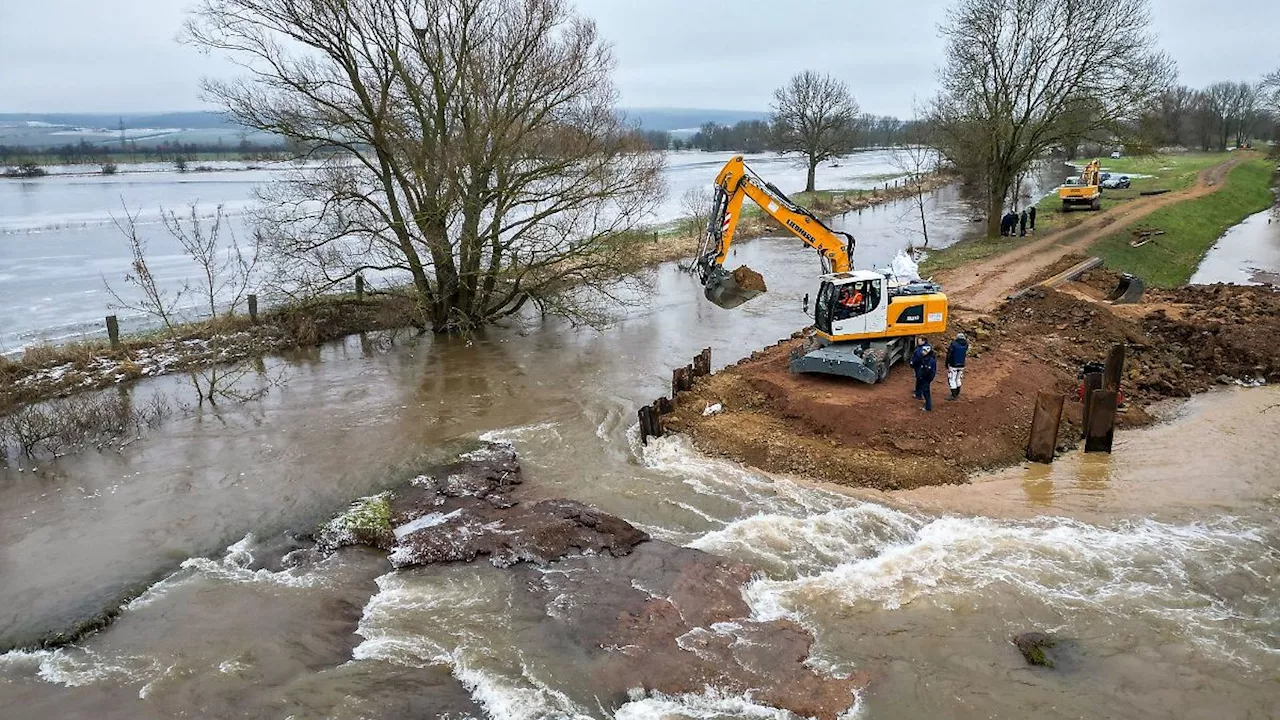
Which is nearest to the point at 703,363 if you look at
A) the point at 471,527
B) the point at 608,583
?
the point at 471,527

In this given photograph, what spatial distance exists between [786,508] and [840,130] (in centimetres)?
5397

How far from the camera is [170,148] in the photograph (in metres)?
128

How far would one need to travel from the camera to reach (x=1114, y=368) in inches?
599

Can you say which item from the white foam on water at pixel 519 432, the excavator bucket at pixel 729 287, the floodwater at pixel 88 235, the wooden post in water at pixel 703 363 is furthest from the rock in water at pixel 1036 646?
the floodwater at pixel 88 235

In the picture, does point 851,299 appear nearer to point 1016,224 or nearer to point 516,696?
point 516,696

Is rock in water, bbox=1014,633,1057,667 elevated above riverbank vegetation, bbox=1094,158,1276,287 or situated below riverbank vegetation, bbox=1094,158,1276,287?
below

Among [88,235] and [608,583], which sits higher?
[88,235]

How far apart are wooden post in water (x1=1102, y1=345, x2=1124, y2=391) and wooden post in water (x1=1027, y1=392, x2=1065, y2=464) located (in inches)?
95.5

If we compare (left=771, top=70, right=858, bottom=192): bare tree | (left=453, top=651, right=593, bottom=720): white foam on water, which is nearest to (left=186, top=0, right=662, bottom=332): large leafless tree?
(left=453, top=651, right=593, bottom=720): white foam on water

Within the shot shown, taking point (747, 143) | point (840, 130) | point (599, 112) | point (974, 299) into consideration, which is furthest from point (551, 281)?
point (747, 143)

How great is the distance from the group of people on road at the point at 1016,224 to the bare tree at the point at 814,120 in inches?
947

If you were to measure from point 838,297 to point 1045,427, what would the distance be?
4.29m

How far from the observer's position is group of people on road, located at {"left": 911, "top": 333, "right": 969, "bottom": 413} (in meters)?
13.8

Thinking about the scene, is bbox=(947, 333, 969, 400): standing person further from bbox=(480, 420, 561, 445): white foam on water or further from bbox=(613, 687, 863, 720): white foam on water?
bbox=(613, 687, 863, 720): white foam on water
